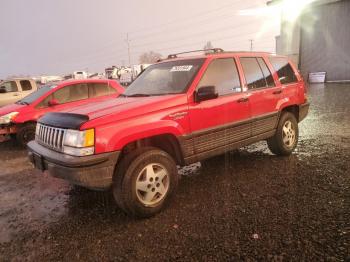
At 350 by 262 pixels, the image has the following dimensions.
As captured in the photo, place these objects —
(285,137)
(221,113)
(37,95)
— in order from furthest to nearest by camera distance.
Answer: (37,95) → (285,137) → (221,113)

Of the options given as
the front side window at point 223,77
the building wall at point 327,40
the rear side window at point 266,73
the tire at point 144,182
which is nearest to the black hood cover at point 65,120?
the tire at point 144,182

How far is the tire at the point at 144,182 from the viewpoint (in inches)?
129

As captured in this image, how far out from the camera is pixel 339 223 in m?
3.05

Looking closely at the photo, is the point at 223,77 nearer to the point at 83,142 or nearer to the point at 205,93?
the point at 205,93

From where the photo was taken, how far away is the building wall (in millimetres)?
21234

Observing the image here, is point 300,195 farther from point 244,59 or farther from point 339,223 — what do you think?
point 244,59

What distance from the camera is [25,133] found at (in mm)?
7266

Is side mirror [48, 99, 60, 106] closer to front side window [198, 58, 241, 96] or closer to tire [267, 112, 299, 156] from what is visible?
front side window [198, 58, 241, 96]

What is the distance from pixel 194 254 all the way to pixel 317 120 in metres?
7.30

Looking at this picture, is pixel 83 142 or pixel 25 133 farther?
pixel 25 133

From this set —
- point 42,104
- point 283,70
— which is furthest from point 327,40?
point 42,104

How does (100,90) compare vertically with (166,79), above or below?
below

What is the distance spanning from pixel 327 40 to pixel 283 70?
20.2m

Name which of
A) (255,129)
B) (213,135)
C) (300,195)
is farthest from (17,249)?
(255,129)
